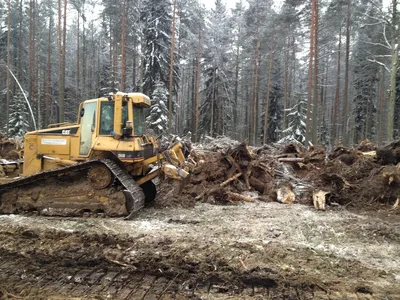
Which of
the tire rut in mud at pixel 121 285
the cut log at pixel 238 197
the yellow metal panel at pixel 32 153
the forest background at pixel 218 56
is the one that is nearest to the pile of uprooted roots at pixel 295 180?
the cut log at pixel 238 197

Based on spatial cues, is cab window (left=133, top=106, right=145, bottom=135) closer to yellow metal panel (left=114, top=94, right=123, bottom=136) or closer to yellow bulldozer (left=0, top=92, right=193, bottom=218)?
yellow bulldozer (left=0, top=92, right=193, bottom=218)

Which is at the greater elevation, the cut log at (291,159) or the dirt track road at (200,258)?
the cut log at (291,159)

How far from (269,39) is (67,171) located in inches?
972

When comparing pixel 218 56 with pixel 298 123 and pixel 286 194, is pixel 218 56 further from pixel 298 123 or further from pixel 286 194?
pixel 286 194

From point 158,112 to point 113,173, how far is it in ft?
56.9

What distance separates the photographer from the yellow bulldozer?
7.53 metres

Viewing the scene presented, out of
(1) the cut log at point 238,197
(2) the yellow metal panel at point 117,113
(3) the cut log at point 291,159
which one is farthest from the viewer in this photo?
(3) the cut log at point 291,159

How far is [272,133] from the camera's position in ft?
113

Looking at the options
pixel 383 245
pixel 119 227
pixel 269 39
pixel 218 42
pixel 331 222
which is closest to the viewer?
pixel 383 245

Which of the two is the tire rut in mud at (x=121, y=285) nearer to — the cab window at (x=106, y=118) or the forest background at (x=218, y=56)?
the cab window at (x=106, y=118)

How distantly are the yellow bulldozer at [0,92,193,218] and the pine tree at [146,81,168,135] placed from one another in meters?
15.7

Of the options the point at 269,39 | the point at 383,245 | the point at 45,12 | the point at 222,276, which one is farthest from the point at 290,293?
the point at 45,12

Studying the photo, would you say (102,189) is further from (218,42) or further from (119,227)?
(218,42)

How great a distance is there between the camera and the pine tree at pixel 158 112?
2411cm
